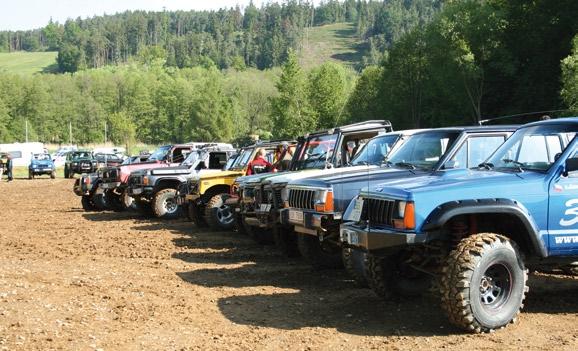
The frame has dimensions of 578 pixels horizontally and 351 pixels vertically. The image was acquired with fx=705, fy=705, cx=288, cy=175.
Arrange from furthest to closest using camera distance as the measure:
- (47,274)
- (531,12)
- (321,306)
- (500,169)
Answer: (531,12)
(47,274)
(321,306)
(500,169)

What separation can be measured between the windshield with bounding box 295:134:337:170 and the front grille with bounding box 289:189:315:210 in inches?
80.6

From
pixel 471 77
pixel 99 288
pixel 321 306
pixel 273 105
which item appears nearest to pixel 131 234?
pixel 99 288

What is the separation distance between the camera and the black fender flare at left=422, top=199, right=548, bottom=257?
20.3ft

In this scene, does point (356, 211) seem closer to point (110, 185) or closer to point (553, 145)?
point (553, 145)

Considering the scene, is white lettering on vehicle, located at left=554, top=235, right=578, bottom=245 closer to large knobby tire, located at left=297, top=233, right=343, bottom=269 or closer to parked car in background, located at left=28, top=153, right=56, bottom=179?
large knobby tire, located at left=297, top=233, right=343, bottom=269

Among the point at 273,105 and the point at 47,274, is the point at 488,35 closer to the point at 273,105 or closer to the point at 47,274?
the point at 273,105

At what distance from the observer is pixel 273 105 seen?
300 feet

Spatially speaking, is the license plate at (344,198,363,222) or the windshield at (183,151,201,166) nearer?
the license plate at (344,198,363,222)

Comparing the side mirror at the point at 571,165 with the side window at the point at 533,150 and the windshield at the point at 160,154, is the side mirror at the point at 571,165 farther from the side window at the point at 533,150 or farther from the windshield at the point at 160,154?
the windshield at the point at 160,154

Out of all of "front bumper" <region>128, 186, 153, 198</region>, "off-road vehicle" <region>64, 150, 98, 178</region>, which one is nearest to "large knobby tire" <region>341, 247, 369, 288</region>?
"front bumper" <region>128, 186, 153, 198</region>

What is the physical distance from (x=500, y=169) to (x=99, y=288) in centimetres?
474

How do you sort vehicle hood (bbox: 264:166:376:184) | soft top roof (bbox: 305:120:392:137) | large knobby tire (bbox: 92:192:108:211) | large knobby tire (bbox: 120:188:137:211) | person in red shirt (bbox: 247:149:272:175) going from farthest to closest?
large knobby tire (bbox: 92:192:108:211), large knobby tire (bbox: 120:188:137:211), person in red shirt (bbox: 247:149:272:175), soft top roof (bbox: 305:120:392:137), vehicle hood (bbox: 264:166:376:184)

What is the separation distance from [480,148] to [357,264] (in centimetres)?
236

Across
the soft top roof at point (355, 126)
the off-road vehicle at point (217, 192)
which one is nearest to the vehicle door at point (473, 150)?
the soft top roof at point (355, 126)
